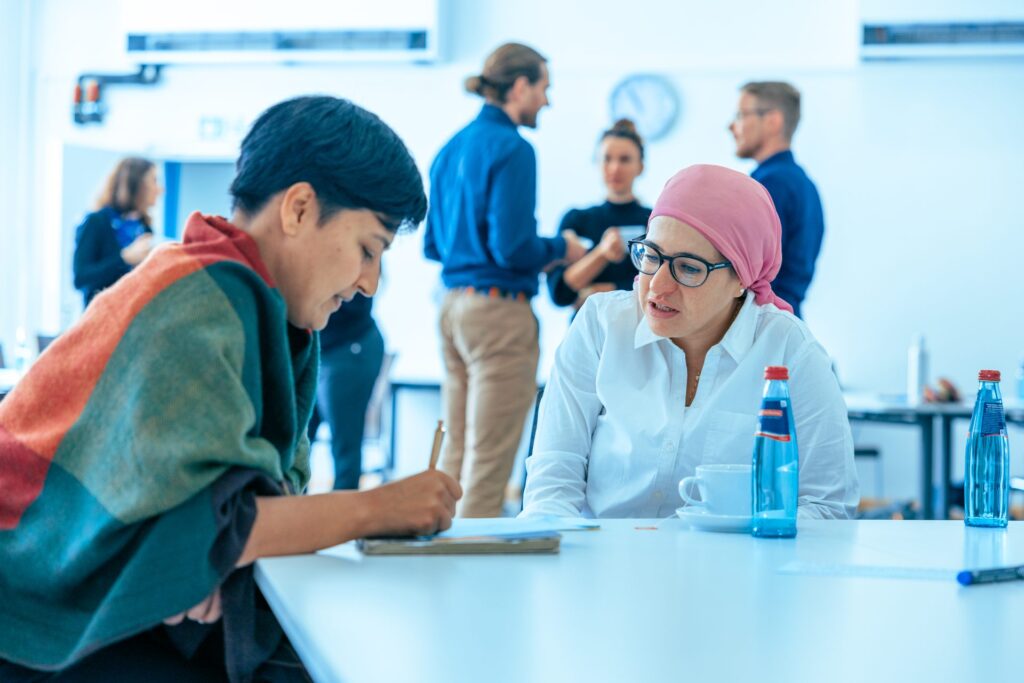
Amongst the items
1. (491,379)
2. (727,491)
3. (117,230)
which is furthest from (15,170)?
(727,491)

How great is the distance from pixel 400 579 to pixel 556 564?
0.19m

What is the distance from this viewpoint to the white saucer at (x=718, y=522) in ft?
4.69

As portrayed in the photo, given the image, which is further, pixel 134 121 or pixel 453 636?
pixel 134 121

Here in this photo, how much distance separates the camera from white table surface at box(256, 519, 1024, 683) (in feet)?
2.75

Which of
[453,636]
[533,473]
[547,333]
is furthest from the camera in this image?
[547,333]

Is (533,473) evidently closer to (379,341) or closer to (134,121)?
(379,341)

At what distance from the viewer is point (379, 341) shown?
12.3 feet

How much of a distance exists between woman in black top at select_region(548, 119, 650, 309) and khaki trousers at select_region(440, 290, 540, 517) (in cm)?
17

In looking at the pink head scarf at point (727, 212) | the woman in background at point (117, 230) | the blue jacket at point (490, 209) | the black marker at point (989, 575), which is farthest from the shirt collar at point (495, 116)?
the black marker at point (989, 575)

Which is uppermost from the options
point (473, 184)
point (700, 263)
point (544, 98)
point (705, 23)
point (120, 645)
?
point (705, 23)

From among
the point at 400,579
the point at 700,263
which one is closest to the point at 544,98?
the point at 700,263

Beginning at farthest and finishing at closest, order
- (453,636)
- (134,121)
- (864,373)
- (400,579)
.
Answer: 1. (134,121)
2. (864,373)
3. (400,579)
4. (453,636)

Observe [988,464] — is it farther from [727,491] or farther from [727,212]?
[727,212]

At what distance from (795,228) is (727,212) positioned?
1.78 meters
